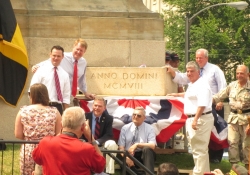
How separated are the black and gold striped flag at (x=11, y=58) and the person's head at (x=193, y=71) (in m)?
2.48

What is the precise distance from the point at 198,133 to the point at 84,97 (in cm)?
194

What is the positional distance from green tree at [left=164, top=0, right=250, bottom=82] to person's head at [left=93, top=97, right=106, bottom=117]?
36.9 metres

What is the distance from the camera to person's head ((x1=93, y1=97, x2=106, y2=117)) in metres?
13.1

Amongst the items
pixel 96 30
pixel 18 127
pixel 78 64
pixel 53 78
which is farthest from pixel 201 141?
pixel 18 127

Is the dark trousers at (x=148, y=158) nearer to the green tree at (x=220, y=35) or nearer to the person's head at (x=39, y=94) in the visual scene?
the person's head at (x=39, y=94)

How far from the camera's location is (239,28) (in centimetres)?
5088

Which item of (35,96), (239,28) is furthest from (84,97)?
(239,28)

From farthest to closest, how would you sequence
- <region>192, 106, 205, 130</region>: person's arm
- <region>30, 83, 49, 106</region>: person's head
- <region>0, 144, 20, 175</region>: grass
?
<region>192, 106, 205, 130</region>: person's arm < <region>0, 144, 20, 175</region>: grass < <region>30, 83, 49, 106</region>: person's head

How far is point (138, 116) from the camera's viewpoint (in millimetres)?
13273

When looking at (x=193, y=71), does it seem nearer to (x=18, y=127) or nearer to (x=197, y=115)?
(x=197, y=115)

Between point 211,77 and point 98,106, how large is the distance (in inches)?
92.2

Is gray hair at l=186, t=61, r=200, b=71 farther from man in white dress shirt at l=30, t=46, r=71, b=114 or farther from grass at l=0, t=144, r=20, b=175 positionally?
grass at l=0, t=144, r=20, b=175

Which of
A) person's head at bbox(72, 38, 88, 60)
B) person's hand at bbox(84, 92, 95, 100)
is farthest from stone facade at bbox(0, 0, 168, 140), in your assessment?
person's head at bbox(72, 38, 88, 60)

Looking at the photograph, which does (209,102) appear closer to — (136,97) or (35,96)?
(136,97)
